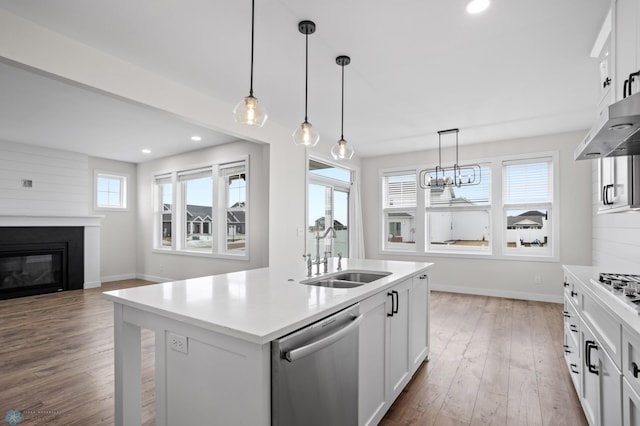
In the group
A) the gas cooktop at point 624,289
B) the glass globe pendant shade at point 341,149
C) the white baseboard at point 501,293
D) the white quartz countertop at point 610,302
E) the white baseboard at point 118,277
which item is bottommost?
the white baseboard at point 118,277

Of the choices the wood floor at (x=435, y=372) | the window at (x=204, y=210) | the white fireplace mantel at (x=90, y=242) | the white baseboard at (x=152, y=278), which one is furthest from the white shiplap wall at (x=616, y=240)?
the white fireplace mantel at (x=90, y=242)

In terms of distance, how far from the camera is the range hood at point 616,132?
1.22 m

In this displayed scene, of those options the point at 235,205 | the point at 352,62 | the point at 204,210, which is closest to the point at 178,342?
the point at 352,62

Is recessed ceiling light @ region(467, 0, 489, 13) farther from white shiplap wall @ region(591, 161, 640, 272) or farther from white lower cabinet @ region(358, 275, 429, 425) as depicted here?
white shiplap wall @ region(591, 161, 640, 272)

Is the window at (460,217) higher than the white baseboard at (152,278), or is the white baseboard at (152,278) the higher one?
the window at (460,217)

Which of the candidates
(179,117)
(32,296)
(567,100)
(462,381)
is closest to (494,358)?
(462,381)

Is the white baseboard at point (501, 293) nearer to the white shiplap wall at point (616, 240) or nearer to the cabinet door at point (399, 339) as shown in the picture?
the white shiplap wall at point (616, 240)

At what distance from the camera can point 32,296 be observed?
562 centimetres

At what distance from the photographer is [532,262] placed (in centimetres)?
522

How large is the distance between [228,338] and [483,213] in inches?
221

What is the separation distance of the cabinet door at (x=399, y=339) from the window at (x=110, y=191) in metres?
6.98

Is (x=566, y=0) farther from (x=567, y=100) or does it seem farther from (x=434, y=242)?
(x=434, y=242)

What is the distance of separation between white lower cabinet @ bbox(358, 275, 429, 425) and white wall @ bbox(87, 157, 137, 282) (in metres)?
6.68

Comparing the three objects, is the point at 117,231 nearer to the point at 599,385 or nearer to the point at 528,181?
the point at 599,385
